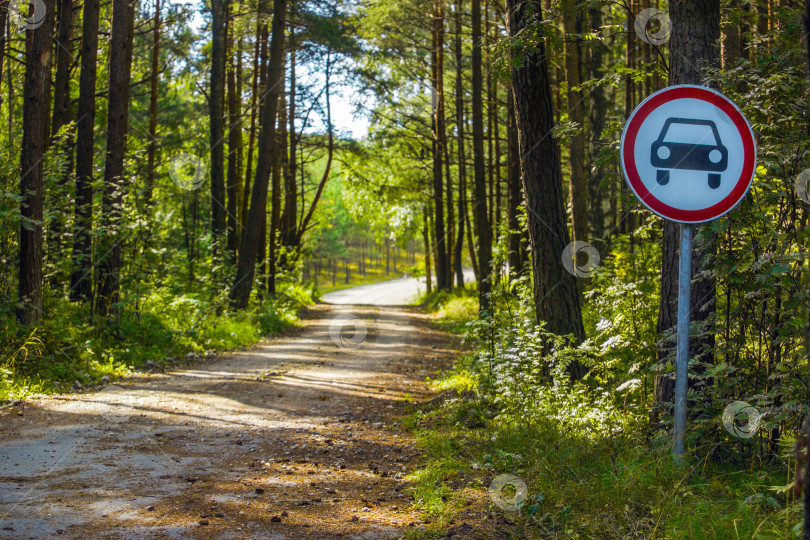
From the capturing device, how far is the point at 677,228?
222 inches

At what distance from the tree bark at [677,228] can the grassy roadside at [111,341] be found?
7578mm

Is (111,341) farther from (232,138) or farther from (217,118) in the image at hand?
(232,138)

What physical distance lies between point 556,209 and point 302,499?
4891 mm

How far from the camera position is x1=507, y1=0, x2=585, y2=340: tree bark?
8117 millimetres

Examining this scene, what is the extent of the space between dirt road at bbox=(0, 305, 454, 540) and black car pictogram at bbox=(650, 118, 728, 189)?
2943 millimetres

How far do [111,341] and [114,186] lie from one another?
10.8 feet

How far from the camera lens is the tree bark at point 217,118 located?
62.0 feet

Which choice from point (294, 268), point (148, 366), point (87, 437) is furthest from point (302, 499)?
point (294, 268)

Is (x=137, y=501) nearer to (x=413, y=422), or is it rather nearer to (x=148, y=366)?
(x=413, y=422)

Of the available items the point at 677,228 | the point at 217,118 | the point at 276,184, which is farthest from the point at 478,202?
the point at 677,228

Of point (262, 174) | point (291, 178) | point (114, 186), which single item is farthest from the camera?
point (291, 178)

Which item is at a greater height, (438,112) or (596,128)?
(438,112)

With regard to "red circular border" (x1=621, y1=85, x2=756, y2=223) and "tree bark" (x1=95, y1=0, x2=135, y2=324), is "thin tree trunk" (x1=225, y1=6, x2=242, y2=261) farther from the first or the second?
"red circular border" (x1=621, y1=85, x2=756, y2=223)

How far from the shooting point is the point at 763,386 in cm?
489
